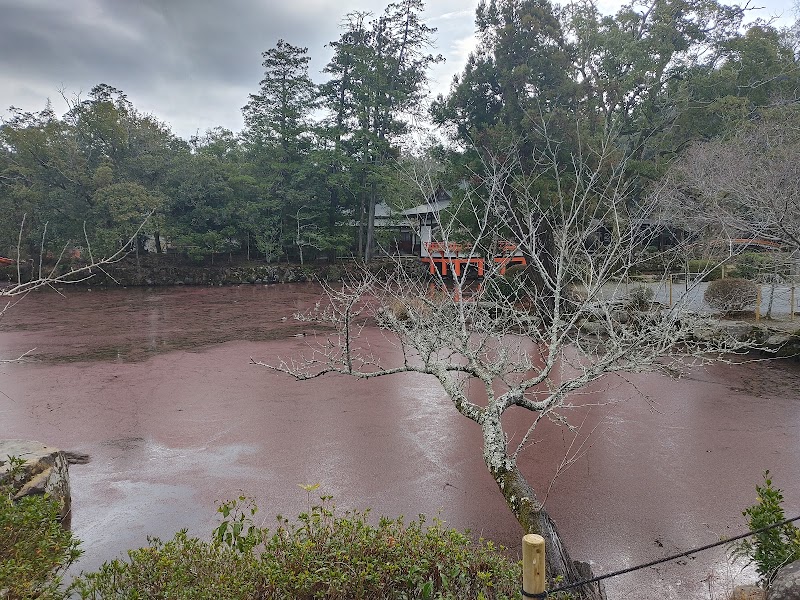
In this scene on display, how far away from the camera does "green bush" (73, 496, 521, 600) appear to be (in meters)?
2.27

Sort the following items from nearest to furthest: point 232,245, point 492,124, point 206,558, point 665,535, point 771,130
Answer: point 206,558, point 665,535, point 771,130, point 492,124, point 232,245

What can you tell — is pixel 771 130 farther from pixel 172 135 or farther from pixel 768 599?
pixel 172 135

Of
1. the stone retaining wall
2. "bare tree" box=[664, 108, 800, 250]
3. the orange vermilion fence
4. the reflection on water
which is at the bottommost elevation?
the reflection on water

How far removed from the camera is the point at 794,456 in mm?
5008

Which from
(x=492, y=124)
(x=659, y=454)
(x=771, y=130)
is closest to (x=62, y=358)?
(x=659, y=454)

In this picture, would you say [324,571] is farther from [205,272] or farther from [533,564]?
[205,272]

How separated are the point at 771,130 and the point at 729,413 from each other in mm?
8891

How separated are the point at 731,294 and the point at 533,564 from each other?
9.91m

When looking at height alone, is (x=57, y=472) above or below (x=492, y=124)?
below

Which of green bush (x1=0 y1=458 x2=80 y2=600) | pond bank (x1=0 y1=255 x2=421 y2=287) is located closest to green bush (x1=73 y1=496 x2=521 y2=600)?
green bush (x1=0 y1=458 x2=80 y2=600)

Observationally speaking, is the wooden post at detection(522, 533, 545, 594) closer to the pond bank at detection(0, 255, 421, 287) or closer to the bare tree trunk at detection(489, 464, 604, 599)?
the bare tree trunk at detection(489, 464, 604, 599)

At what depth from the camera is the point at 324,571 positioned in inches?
90.7

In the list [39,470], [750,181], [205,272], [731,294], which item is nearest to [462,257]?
[731,294]

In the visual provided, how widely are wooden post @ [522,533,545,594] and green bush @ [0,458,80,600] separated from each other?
198 centimetres
